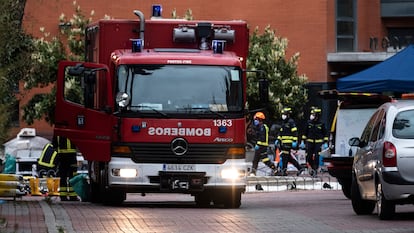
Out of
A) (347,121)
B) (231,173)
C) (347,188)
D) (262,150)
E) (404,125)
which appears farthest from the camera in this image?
(262,150)

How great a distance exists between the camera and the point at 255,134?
35625 millimetres

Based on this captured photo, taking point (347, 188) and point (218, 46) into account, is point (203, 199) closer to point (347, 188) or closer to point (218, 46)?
point (218, 46)

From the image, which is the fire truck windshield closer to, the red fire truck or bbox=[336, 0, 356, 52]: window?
the red fire truck

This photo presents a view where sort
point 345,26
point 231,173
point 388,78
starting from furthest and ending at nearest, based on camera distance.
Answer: point 345,26
point 388,78
point 231,173

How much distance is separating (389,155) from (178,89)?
4.73 m

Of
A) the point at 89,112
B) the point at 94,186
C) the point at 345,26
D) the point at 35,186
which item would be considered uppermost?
the point at 345,26

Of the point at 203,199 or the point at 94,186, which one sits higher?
the point at 94,186

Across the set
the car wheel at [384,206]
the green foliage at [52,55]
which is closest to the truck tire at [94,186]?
the car wheel at [384,206]

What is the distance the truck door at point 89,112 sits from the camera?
20.0 meters

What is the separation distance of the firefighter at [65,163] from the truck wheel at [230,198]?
336cm

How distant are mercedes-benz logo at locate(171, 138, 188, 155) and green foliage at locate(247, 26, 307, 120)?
76.8 ft

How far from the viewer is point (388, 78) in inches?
942

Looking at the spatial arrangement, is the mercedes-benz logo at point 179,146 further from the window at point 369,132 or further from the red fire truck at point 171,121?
the window at point 369,132

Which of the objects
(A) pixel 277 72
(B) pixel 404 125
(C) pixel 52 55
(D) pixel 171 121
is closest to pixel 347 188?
(D) pixel 171 121
